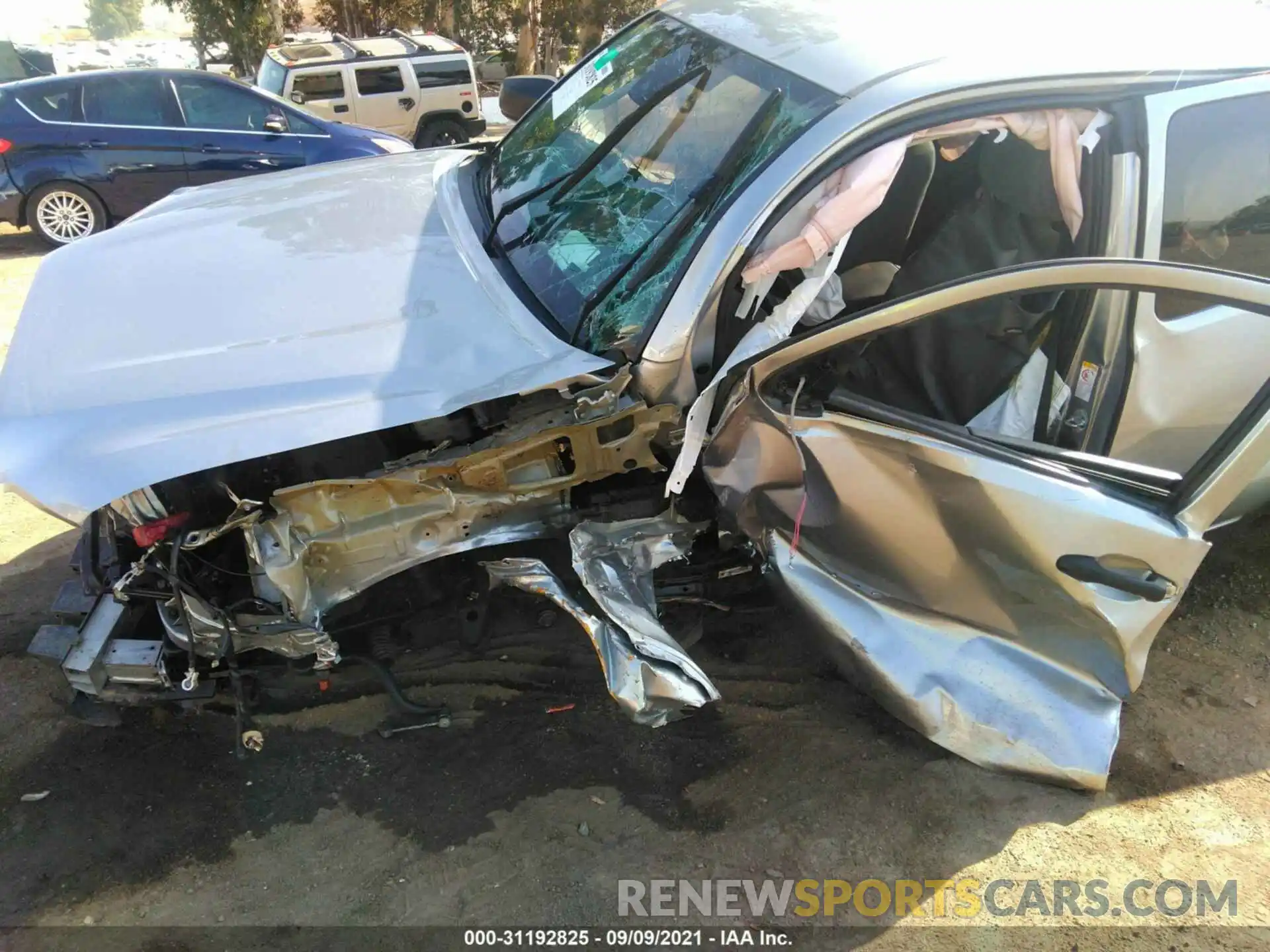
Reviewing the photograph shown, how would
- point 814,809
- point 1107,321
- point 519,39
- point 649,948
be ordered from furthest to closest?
point 519,39 < point 814,809 < point 1107,321 < point 649,948

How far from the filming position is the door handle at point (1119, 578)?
2020 mm

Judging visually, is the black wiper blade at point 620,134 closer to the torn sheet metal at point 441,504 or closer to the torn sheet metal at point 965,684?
the torn sheet metal at point 441,504

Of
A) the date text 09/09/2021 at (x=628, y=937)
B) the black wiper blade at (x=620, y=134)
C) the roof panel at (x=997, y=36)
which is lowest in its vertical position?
the date text 09/09/2021 at (x=628, y=937)

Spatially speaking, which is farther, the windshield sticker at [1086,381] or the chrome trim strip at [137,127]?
the chrome trim strip at [137,127]

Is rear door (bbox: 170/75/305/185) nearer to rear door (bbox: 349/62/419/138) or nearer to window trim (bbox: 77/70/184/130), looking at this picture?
window trim (bbox: 77/70/184/130)

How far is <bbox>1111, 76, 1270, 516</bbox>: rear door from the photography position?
2262mm

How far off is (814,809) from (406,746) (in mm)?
1231

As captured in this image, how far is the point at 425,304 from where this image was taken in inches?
93.0

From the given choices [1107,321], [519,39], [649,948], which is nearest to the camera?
[649,948]

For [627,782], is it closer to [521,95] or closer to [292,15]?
[521,95]

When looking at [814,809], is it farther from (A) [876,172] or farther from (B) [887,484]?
(A) [876,172]

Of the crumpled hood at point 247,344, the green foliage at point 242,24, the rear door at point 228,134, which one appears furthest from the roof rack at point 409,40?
the crumpled hood at point 247,344

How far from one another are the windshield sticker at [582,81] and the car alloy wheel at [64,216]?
5981 millimetres

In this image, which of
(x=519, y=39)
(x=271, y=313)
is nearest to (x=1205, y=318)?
(x=271, y=313)
